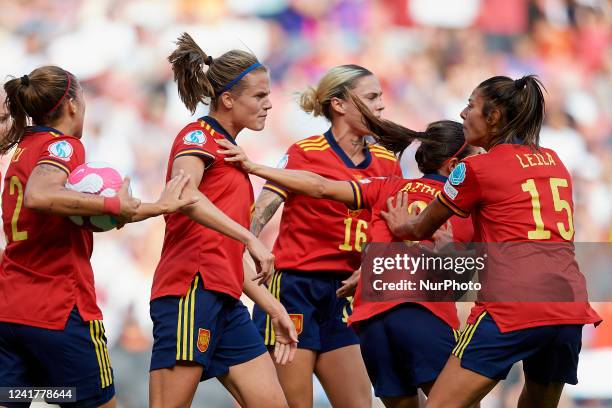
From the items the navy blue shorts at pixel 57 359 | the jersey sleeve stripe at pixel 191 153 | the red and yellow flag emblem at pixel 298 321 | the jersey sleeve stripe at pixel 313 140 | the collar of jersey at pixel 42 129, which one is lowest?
the navy blue shorts at pixel 57 359

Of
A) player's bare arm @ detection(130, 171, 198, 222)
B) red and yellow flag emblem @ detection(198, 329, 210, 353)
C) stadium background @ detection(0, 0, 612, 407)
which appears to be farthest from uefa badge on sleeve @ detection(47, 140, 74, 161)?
stadium background @ detection(0, 0, 612, 407)

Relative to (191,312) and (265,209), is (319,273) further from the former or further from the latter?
(191,312)

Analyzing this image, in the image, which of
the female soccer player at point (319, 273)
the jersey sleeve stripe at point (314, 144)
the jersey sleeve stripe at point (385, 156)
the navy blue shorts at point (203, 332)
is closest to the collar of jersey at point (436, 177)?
the female soccer player at point (319, 273)

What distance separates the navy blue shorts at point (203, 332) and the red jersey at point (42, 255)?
12.0 inches

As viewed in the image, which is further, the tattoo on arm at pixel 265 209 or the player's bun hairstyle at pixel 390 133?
the tattoo on arm at pixel 265 209

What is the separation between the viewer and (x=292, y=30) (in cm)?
800

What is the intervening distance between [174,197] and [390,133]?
147cm

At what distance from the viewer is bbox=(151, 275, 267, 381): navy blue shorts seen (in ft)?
14.1

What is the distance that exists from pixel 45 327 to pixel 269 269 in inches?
36.3

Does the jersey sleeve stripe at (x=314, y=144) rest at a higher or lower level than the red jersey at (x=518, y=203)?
higher

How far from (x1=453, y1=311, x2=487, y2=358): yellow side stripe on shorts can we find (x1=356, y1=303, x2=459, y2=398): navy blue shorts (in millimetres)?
333

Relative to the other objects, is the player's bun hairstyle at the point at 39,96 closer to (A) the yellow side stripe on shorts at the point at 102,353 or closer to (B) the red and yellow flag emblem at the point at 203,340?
(A) the yellow side stripe on shorts at the point at 102,353

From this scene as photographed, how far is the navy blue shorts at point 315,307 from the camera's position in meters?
5.23

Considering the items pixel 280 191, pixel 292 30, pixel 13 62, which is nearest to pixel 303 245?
pixel 280 191
